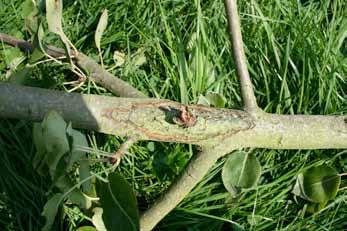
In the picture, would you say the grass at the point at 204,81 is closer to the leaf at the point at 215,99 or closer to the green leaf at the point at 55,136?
the leaf at the point at 215,99

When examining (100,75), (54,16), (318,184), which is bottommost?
(318,184)

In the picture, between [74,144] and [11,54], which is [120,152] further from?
[11,54]

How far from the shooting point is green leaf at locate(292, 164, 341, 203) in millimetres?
1576

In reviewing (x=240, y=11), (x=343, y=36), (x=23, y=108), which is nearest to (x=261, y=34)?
(x=240, y=11)

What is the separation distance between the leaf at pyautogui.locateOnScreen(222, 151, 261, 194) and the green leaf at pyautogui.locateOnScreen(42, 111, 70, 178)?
0.36m

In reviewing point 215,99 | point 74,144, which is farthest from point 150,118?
point 215,99

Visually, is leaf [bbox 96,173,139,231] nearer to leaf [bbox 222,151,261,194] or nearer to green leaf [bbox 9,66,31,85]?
leaf [bbox 222,151,261,194]

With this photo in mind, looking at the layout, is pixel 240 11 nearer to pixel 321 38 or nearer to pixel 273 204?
pixel 321 38

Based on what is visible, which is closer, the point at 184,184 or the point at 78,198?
the point at 78,198

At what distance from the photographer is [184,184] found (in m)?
1.38

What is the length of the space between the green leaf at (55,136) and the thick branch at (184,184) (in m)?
0.28

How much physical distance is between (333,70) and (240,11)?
32 centimetres

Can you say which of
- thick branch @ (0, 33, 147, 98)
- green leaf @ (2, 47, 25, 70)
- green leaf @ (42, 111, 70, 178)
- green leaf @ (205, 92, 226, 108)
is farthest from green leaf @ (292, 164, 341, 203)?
green leaf @ (2, 47, 25, 70)

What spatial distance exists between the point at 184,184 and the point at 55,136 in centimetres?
31
